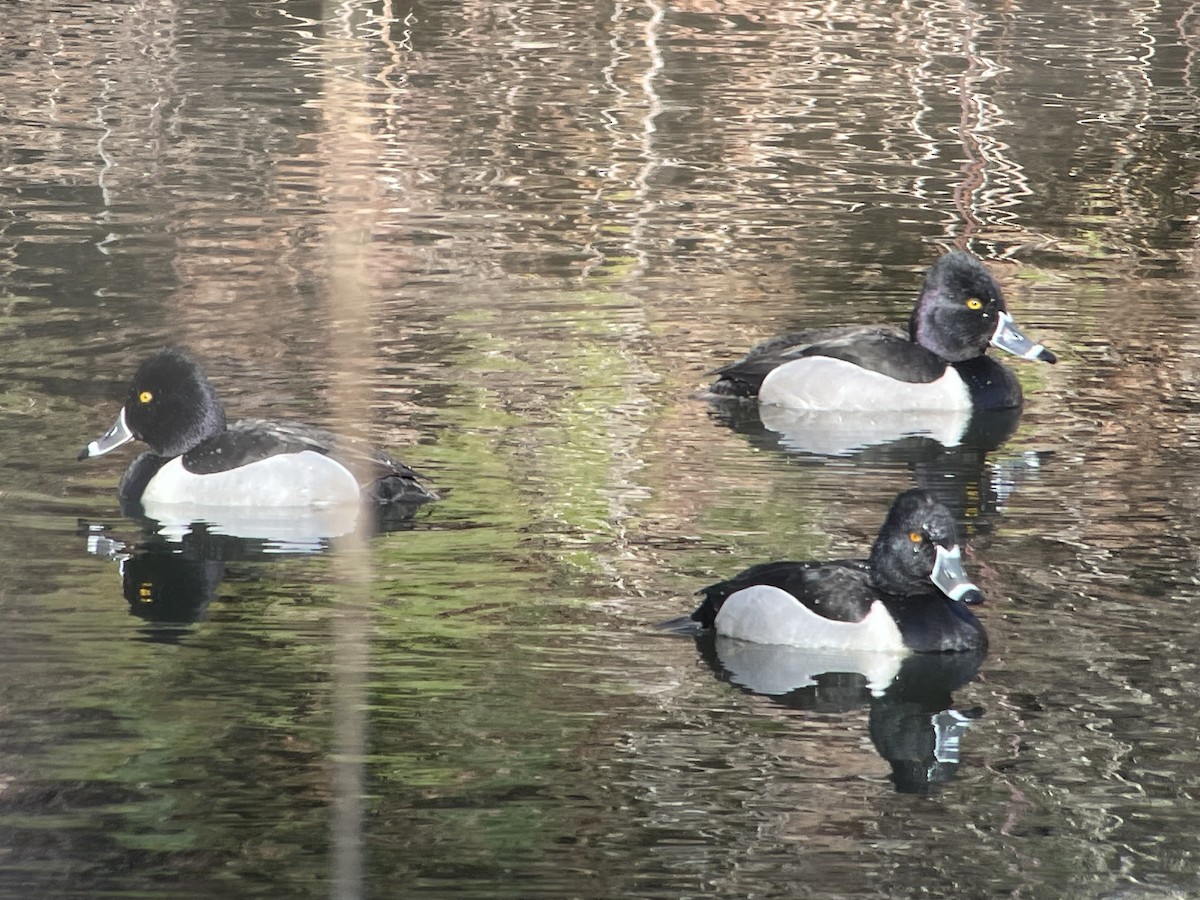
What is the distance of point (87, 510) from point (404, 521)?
5.87 ft

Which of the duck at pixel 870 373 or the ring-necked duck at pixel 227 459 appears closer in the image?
the ring-necked duck at pixel 227 459

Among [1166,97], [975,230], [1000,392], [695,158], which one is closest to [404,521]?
[1000,392]

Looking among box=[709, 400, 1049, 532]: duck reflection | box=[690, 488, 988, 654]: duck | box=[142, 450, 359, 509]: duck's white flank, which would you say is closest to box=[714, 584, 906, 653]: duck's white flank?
box=[690, 488, 988, 654]: duck

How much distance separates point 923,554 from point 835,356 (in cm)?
516

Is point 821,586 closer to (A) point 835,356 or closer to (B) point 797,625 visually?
(B) point 797,625

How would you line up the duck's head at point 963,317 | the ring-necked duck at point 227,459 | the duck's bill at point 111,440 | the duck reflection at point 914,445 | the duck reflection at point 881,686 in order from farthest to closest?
1. the duck's head at point 963,317
2. the duck reflection at point 914,445
3. the duck's bill at point 111,440
4. the ring-necked duck at point 227,459
5. the duck reflection at point 881,686

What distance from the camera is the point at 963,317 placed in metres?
16.0

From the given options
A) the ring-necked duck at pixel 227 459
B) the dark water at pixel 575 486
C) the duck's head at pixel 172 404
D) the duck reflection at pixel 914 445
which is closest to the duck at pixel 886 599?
the dark water at pixel 575 486

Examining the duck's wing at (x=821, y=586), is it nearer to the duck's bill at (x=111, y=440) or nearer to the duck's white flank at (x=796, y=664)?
the duck's white flank at (x=796, y=664)

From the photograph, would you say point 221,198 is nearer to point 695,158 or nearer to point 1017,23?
point 695,158

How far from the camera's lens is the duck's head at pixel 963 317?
15922 mm

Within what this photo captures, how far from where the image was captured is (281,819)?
8.66 meters

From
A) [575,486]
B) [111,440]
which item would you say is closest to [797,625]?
[575,486]

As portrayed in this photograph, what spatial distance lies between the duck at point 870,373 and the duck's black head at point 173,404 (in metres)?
3.91
